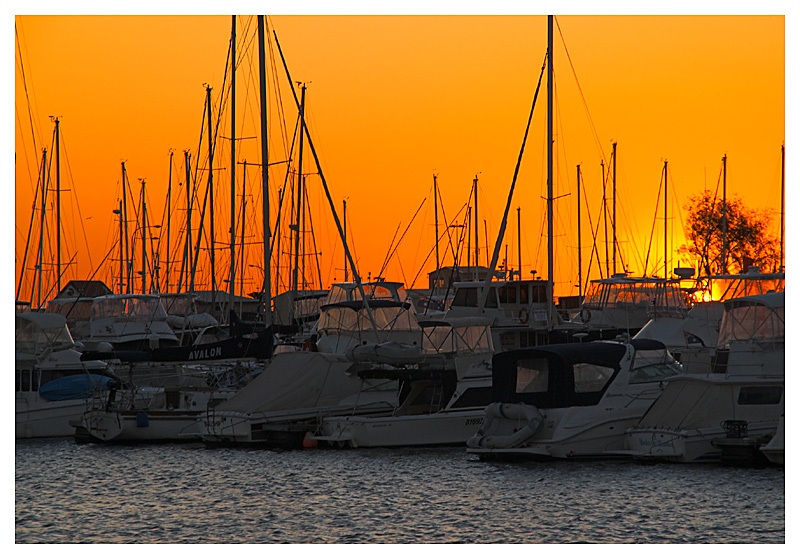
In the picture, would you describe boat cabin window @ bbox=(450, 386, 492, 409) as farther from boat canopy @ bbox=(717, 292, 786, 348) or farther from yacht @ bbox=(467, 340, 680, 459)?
boat canopy @ bbox=(717, 292, 786, 348)

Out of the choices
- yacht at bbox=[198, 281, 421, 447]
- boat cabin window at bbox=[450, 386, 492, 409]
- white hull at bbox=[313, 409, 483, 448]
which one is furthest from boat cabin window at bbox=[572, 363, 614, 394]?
yacht at bbox=[198, 281, 421, 447]

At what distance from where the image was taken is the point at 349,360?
30094mm

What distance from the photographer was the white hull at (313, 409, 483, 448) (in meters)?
28.2

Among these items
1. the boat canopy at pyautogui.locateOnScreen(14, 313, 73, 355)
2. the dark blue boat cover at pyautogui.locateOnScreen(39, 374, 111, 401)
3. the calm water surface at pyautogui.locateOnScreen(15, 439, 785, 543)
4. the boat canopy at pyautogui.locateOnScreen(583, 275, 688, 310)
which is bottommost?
the calm water surface at pyautogui.locateOnScreen(15, 439, 785, 543)

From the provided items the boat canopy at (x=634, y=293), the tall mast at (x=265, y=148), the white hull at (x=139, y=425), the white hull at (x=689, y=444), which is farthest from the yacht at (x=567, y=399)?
the boat canopy at (x=634, y=293)

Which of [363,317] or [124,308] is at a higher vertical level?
[124,308]

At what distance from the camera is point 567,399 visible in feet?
82.9

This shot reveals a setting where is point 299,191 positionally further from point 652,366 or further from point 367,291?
point 652,366

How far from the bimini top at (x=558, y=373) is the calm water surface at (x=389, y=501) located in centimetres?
152

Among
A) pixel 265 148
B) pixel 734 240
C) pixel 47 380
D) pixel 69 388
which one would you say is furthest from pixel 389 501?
pixel 734 240

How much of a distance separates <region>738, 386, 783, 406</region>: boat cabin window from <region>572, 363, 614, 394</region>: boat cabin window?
9.78 feet

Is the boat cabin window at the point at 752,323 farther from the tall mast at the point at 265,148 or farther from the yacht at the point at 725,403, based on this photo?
the tall mast at the point at 265,148

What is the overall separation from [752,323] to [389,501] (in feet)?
31.1

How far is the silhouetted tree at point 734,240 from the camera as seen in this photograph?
7069 centimetres
